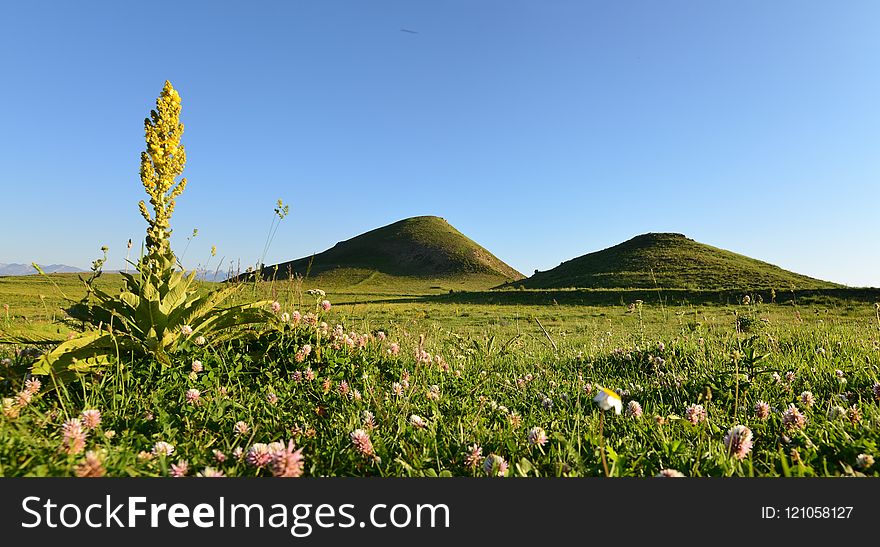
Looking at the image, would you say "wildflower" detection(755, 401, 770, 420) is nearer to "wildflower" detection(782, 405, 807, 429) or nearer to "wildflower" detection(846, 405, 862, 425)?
"wildflower" detection(782, 405, 807, 429)

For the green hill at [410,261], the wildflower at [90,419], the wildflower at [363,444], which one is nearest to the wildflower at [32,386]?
the wildflower at [90,419]

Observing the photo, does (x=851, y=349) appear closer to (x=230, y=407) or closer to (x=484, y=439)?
(x=484, y=439)

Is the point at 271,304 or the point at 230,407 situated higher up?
the point at 271,304

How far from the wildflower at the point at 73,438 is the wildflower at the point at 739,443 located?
11.0ft

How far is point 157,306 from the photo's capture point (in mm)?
4266

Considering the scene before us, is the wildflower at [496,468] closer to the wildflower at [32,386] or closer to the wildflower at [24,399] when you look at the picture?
the wildflower at [24,399]

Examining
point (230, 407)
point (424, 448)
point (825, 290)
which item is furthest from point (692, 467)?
point (825, 290)

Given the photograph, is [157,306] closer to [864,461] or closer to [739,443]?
[739,443]

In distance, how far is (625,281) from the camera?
51.8 metres

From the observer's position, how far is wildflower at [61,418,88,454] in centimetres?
231

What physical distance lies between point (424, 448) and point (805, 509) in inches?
72.2

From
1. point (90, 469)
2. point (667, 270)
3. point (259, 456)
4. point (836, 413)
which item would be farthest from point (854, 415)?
point (667, 270)

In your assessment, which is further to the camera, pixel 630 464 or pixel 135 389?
pixel 135 389

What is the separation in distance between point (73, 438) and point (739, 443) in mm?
3489
